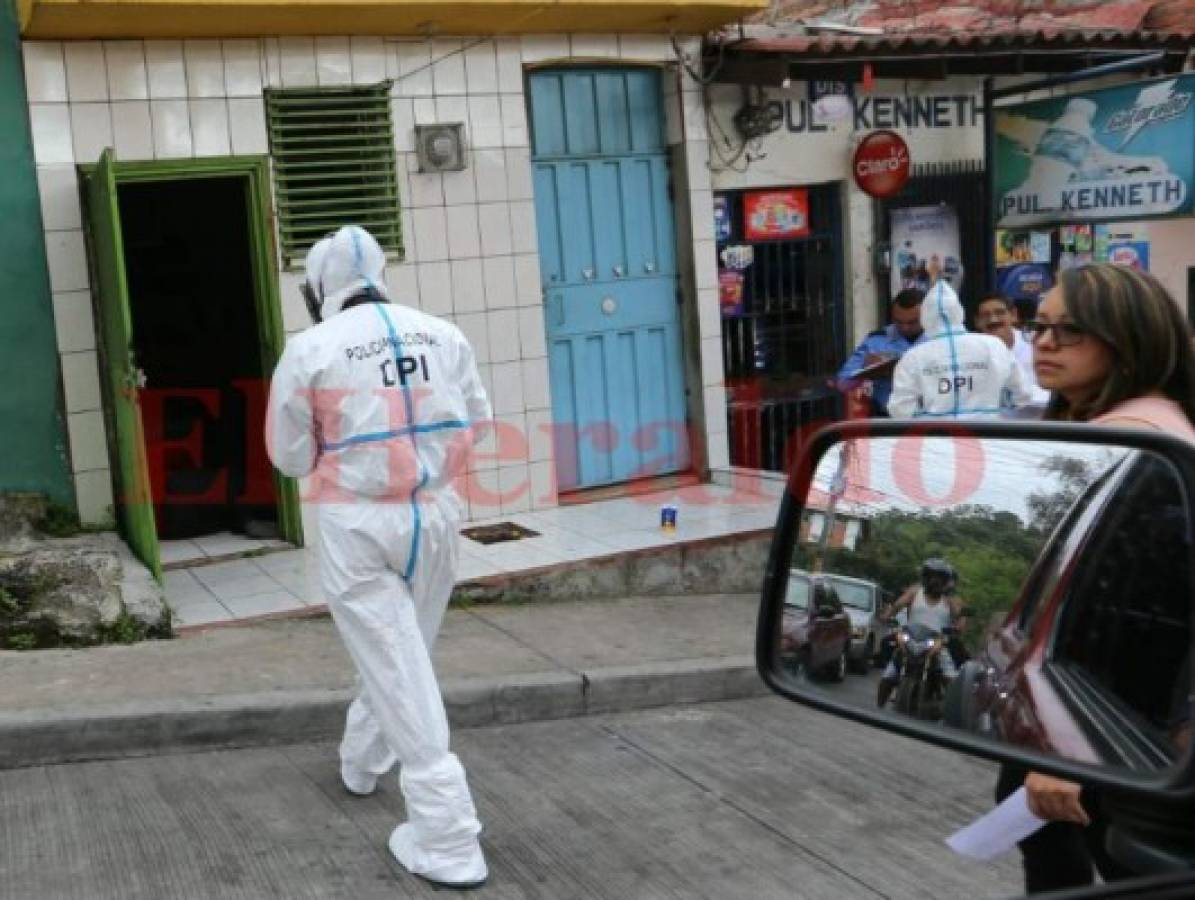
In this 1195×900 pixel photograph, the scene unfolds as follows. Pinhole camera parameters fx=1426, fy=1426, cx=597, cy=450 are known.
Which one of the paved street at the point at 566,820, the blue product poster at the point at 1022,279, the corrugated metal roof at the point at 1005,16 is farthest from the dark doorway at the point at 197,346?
the blue product poster at the point at 1022,279

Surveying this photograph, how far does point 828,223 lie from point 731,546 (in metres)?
2.95

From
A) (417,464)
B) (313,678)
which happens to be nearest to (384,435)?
(417,464)

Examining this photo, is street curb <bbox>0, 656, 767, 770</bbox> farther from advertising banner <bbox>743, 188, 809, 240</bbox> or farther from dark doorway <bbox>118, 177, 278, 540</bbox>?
advertising banner <bbox>743, 188, 809, 240</bbox>

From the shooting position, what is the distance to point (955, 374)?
23.0ft

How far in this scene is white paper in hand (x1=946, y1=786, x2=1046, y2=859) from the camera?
8.18ft

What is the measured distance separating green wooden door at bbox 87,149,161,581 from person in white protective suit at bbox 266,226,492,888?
8.59 feet

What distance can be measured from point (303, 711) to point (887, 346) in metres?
4.45

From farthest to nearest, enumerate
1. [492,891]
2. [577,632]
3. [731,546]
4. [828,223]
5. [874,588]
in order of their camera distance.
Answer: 1. [828,223]
2. [731,546]
3. [577,632]
4. [492,891]
5. [874,588]

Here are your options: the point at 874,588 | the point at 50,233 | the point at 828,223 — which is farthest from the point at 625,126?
the point at 874,588

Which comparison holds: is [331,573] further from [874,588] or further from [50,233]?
[50,233]

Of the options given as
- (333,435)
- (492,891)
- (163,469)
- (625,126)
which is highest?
(625,126)

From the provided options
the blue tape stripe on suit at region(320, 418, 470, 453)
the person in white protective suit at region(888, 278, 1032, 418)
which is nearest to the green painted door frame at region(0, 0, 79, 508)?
the blue tape stripe on suit at region(320, 418, 470, 453)

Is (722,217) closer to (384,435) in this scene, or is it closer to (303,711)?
(303,711)

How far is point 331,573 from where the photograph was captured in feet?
14.4
